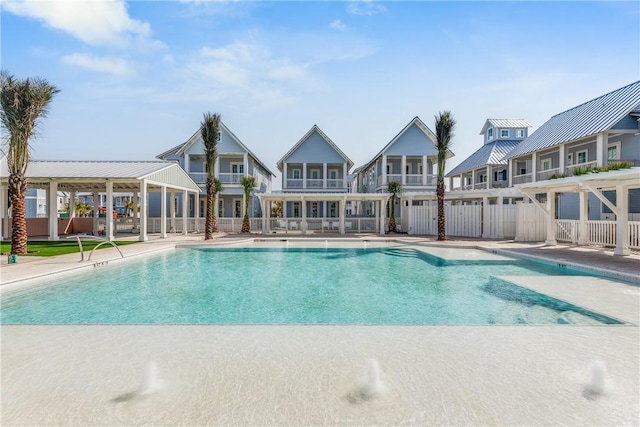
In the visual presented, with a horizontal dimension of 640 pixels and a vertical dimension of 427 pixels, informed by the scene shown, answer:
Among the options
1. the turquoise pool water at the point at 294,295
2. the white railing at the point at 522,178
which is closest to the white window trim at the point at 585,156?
the white railing at the point at 522,178

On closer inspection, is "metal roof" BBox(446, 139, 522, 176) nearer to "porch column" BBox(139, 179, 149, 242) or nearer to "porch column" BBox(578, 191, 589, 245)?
"porch column" BBox(578, 191, 589, 245)

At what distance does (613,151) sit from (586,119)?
2610 mm

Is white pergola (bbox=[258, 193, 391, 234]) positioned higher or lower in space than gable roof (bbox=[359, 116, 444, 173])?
lower

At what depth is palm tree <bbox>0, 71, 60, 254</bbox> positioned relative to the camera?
40.3 ft

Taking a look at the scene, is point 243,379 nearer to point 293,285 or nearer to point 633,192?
point 293,285

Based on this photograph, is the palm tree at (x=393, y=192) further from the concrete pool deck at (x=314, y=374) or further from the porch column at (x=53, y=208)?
the porch column at (x=53, y=208)

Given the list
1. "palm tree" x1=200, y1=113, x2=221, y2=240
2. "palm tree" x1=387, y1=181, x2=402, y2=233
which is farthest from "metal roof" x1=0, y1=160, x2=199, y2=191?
"palm tree" x1=387, y1=181, x2=402, y2=233

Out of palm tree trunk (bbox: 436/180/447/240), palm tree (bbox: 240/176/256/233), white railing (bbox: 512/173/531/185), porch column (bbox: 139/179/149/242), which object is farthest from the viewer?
white railing (bbox: 512/173/531/185)

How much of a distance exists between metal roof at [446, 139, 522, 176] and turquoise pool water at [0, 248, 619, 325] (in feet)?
64.7

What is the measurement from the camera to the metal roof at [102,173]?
58.8ft

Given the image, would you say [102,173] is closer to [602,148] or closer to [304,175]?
[304,175]

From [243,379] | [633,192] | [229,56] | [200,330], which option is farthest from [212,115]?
[633,192]

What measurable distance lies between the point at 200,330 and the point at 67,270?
7169mm

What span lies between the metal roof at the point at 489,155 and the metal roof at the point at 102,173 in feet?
82.5
